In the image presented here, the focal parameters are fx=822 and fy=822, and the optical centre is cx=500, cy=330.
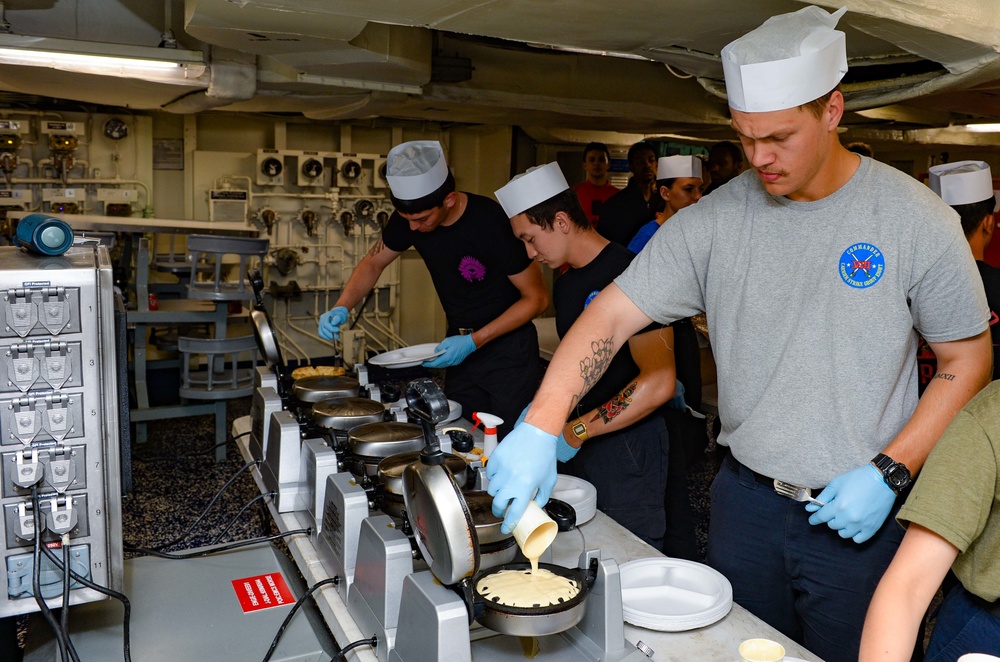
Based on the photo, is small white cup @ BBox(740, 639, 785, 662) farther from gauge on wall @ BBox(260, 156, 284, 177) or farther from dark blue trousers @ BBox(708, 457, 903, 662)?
gauge on wall @ BBox(260, 156, 284, 177)

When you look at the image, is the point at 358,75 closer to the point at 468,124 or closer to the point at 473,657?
the point at 473,657

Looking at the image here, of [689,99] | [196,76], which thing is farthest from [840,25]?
[689,99]

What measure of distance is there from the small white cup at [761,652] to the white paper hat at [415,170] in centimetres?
220

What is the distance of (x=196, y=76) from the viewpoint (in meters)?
3.93

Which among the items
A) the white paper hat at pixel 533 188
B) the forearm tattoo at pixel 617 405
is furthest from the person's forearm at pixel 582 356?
the white paper hat at pixel 533 188

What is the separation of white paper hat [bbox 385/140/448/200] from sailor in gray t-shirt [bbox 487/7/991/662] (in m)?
1.43

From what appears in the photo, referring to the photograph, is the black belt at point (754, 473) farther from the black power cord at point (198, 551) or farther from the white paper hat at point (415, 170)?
the white paper hat at point (415, 170)

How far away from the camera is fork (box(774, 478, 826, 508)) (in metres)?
1.62

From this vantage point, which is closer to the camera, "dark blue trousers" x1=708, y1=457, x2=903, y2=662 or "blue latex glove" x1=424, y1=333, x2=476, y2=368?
"dark blue trousers" x1=708, y1=457, x2=903, y2=662

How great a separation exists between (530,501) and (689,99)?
16.6 ft

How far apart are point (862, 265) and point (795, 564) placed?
24.3 inches

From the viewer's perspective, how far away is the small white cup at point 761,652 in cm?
110

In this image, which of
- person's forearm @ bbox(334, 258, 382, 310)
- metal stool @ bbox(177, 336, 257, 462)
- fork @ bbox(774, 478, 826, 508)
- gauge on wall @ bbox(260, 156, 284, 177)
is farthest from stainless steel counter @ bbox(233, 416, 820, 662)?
gauge on wall @ bbox(260, 156, 284, 177)

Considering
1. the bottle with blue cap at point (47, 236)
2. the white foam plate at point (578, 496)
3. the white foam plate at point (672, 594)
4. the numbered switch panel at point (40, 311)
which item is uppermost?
the bottle with blue cap at point (47, 236)
